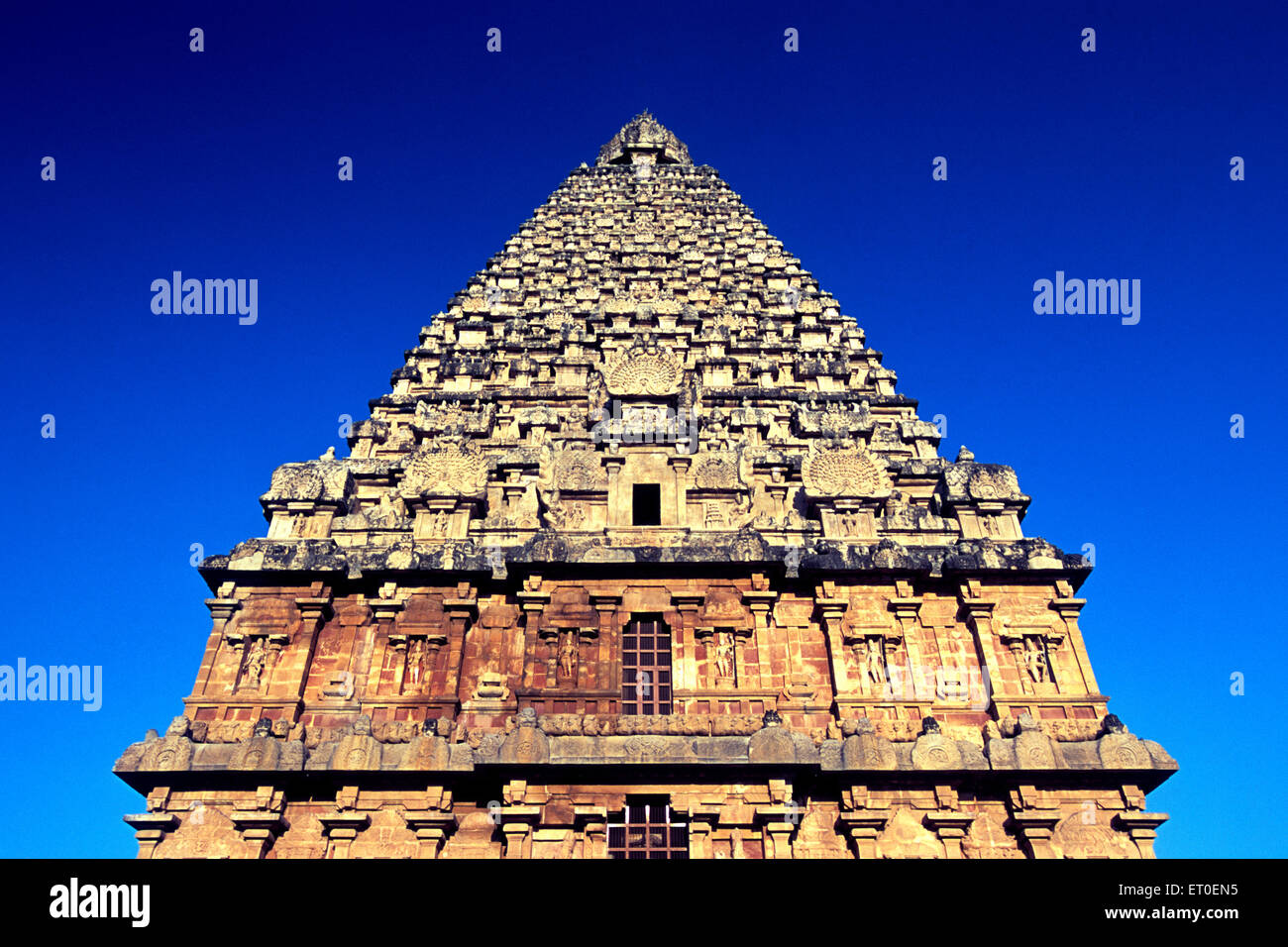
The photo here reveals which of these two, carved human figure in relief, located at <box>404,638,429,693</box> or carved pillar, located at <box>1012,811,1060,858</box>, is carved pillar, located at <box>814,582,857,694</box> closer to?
carved pillar, located at <box>1012,811,1060,858</box>

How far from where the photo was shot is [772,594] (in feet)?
52.0

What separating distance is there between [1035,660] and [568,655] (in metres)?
8.12

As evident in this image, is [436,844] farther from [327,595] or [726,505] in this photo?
[726,505]

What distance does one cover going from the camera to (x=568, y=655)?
15148 millimetres

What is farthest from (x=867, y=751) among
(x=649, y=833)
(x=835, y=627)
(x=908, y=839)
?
(x=649, y=833)

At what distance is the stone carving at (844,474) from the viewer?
58.6 feet

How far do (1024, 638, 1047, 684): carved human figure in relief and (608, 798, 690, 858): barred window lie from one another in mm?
6636

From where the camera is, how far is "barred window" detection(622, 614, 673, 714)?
1507 centimetres

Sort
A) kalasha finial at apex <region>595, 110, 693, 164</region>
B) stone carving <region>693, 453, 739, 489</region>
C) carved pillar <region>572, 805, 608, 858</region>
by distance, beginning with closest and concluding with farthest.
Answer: carved pillar <region>572, 805, 608, 858</region>, stone carving <region>693, 453, 739, 489</region>, kalasha finial at apex <region>595, 110, 693, 164</region>

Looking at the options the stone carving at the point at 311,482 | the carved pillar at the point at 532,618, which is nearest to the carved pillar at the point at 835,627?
the carved pillar at the point at 532,618

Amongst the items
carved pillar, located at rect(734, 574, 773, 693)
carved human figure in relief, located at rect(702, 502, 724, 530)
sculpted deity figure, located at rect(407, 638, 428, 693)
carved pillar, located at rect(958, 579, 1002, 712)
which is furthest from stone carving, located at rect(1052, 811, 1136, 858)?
sculpted deity figure, located at rect(407, 638, 428, 693)
